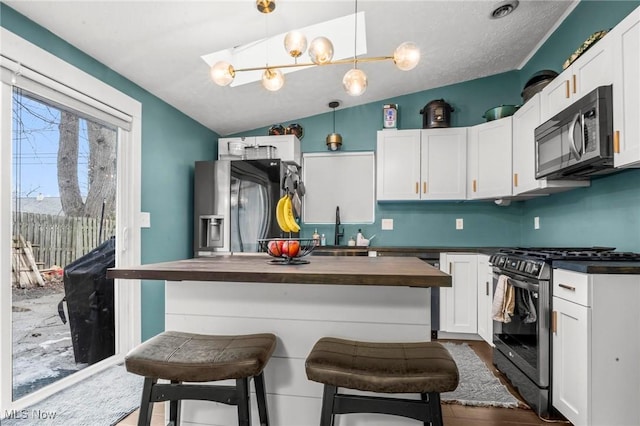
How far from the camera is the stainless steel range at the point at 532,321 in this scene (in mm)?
1985

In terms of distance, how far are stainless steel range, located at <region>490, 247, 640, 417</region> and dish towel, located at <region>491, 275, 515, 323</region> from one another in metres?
0.02

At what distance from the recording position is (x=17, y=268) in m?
1.95

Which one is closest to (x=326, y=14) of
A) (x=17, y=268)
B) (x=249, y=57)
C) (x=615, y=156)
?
(x=249, y=57)

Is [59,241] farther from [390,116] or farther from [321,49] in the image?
[390,116]

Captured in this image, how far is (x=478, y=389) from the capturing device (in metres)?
2.34

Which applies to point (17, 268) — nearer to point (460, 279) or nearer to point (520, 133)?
point (460, 279)

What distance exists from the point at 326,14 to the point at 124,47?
1.42 m

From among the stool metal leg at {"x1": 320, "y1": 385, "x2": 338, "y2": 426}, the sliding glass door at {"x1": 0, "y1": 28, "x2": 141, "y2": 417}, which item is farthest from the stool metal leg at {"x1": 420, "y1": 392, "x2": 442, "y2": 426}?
the sliding glass door at {"x1": 0, "y1": 28, "x2": 141, "y2": 417}

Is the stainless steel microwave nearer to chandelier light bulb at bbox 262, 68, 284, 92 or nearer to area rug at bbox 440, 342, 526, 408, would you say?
area rug at bbox 440, 342, 526, 408

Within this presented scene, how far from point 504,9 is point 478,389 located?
112 inches

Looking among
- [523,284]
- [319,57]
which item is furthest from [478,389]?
[319,57]

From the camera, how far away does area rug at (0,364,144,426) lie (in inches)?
73.0

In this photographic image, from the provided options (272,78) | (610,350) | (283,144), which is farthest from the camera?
(283,144)

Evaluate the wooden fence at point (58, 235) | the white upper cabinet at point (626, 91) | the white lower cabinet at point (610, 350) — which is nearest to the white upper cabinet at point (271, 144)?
the wooden fence at point (58, 235)
